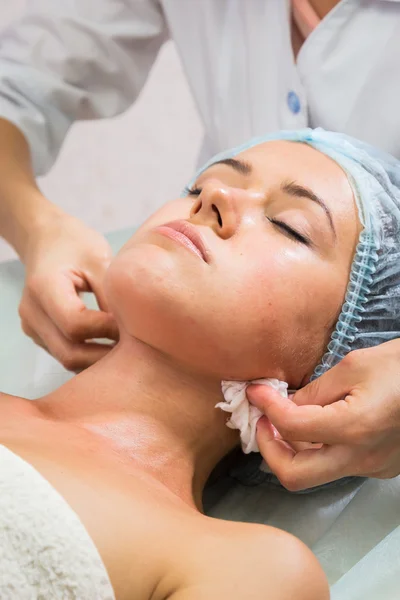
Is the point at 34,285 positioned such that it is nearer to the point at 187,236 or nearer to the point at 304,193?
the point at 187,236

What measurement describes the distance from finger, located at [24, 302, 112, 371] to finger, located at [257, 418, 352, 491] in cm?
40

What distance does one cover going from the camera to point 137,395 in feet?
3.34

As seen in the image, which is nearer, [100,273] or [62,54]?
[100,273]

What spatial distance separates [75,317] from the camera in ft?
3.72

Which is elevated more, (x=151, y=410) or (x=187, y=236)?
(x=187, y=236)

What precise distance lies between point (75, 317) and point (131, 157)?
1.61m

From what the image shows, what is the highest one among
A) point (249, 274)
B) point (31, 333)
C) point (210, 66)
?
point (210, 66)

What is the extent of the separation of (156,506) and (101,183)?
189 cm

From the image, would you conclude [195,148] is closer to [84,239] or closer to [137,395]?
[84,239]

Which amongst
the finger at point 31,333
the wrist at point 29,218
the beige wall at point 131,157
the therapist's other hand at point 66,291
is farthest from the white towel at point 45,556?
the beige wall at point 131,157

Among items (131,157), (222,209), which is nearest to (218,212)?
(222,209)

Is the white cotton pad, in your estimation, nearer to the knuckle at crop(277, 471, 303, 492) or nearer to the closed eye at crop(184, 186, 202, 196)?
the knuckle at crop(277, 471, 303, 492)

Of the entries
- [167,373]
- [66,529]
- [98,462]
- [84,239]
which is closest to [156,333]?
[167,373]

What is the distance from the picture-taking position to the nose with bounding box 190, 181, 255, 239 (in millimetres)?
980
